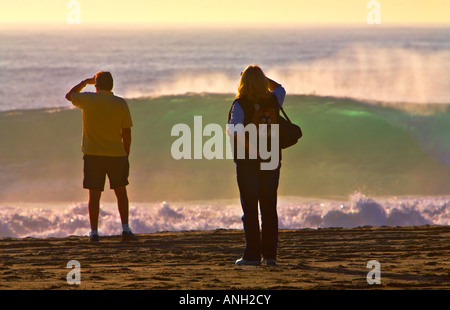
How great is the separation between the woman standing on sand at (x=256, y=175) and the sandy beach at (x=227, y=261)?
0.59 ft

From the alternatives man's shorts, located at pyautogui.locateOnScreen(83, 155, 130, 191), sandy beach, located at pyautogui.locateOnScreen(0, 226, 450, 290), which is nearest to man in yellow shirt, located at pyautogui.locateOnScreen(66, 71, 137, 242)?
man's shorts, located at pyautogui.locateOnScreen(83, 155, 130, 191)

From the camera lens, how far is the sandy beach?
5.21 meters

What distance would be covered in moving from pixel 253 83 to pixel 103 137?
2053 mm

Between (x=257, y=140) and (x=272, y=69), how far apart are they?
1675 inches

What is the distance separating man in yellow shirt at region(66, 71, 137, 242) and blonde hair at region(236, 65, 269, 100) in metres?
1.84

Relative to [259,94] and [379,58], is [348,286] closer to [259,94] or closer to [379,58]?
[259,94]

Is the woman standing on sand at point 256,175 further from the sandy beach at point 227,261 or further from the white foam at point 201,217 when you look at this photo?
the white foam at point 201,217

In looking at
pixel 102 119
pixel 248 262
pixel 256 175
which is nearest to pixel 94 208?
pixel 102 119

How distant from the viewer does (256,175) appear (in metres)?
5.96

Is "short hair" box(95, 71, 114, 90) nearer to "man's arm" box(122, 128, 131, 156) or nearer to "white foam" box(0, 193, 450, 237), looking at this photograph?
"man's arm" box(122, 128, 131, 156)

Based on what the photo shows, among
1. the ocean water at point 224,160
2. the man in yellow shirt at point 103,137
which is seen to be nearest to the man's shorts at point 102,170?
the man in yellow shirt at point 103,137

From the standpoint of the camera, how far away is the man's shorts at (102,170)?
24.7ft

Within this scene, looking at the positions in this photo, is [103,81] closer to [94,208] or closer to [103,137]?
[103,137]
